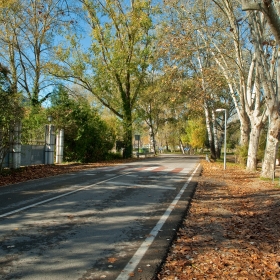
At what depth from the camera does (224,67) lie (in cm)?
2241

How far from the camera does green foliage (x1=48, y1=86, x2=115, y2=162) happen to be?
26.3m

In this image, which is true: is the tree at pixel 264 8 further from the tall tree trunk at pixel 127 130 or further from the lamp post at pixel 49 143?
the tall tree trunk at pixel 127 130

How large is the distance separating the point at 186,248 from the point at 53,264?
83.5 inches

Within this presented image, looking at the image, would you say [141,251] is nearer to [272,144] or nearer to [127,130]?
[272,144]

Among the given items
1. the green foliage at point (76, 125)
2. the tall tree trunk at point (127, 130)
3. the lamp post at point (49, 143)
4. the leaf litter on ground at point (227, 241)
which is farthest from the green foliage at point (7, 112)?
the tall tree trunk at point (127, 130)

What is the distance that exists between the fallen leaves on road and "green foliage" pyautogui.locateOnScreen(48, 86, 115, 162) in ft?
60.1

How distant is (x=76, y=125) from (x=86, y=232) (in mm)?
21782

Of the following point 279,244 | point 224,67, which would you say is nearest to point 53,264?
point 279,244

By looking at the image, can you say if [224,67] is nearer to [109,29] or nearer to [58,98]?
[58,98]

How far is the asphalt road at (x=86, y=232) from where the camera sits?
14.3 feet

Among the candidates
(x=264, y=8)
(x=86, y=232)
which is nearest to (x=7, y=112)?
(x=86, y=232)

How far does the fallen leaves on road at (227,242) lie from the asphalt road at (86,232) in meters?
0.28

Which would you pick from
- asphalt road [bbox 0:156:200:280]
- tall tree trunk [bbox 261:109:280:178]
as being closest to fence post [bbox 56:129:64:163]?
asphalt road [bbox 0:156:200:280]

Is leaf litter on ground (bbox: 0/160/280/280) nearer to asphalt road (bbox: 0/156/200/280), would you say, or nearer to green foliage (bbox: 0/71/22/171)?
asphalt road (bbox: 0/156/200/280)
